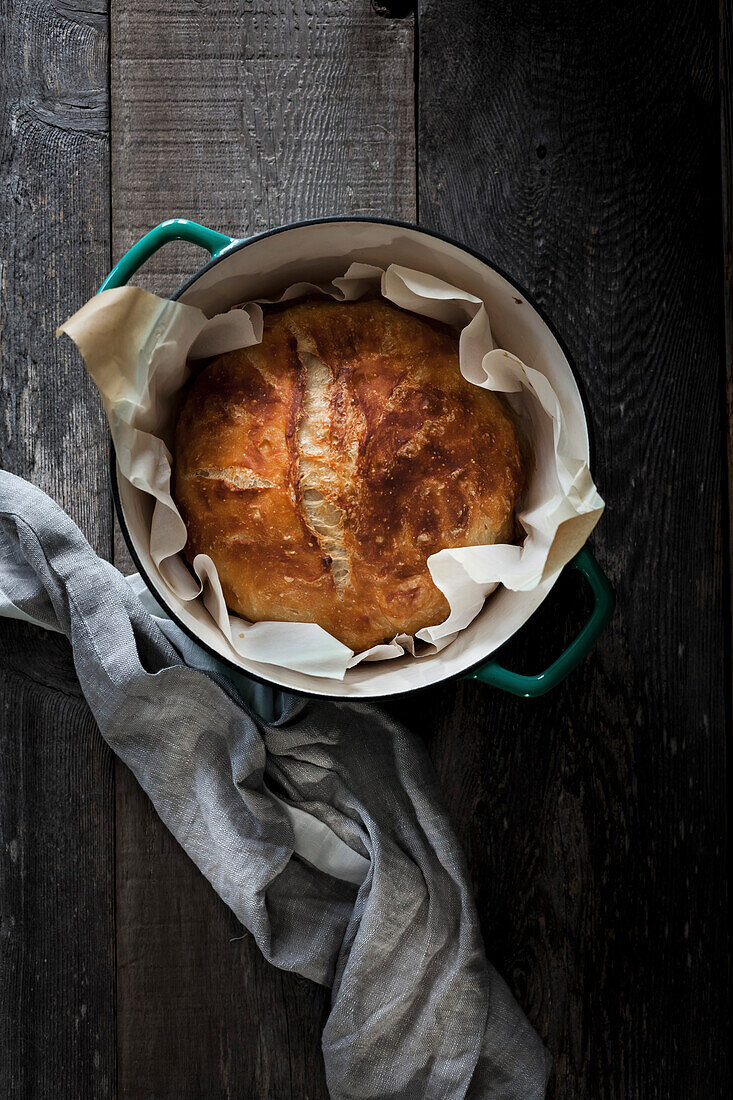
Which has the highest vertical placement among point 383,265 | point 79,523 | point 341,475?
point 383,265

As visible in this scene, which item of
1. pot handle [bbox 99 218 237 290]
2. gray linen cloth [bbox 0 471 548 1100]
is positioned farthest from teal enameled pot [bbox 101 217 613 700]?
gray linen cloth [bbox 0 471 548 1100]

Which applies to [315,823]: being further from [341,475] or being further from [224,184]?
[224,184]

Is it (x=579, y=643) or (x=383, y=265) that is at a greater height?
(x=383, y=265)

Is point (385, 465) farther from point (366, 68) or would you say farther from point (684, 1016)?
point (684, 1016)

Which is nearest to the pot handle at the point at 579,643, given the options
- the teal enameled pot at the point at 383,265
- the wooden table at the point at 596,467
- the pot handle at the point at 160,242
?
the teal enameled pot at the point at 383,265

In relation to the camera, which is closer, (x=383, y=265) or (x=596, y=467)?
(x=383, y=265)

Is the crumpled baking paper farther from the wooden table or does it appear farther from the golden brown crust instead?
the wooden table

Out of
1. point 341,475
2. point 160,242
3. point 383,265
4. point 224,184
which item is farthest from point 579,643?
point 224,184

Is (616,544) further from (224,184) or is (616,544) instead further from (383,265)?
(224,184)

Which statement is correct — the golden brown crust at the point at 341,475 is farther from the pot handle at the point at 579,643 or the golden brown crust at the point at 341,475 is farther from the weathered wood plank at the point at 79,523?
the weathered wood plank at the point at 79,523
